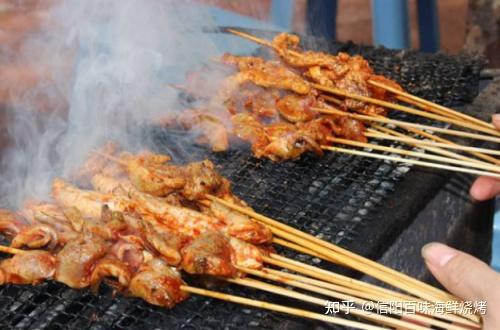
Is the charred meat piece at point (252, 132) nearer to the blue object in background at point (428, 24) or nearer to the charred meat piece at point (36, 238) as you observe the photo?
the charred meat piece at point (36, 238)

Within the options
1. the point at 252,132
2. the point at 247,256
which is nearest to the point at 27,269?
the point at 247,256

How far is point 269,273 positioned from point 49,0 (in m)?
3.53

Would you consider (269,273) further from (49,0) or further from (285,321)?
(49,0)

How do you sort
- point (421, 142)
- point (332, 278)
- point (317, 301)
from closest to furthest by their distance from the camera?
point (317, 301) < point (332, 278) < point (421, 142)

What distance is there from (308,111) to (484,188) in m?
1.37

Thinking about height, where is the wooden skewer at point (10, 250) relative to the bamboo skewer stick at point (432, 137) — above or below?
below

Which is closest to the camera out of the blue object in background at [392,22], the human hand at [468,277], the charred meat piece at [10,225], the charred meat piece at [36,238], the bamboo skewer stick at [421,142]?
the human hand at [468,277]

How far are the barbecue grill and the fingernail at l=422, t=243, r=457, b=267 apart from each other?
2.38 feet

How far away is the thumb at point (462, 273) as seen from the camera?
2510mm

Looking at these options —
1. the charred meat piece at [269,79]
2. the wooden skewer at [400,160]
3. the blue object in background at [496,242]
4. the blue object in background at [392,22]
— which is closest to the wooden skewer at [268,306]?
the wooden skewer at [400,160]

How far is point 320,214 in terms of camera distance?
3875mm

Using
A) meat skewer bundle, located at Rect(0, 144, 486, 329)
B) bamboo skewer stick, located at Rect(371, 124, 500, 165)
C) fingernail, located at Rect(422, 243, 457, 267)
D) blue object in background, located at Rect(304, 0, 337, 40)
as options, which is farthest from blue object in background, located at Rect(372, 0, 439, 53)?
fingernail, located at Rect(422, 243, 457, 267)

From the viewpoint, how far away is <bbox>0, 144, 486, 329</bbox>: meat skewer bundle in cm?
299

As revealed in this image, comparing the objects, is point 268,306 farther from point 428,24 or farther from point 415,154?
point 428,24
